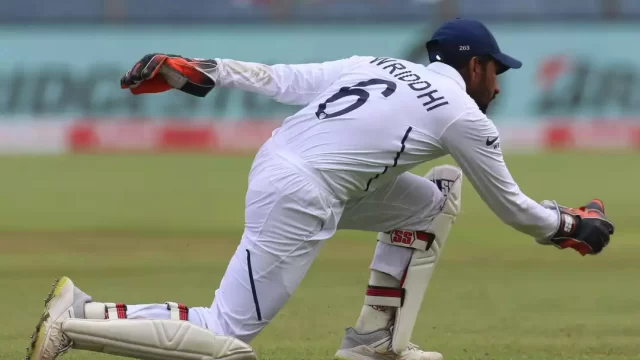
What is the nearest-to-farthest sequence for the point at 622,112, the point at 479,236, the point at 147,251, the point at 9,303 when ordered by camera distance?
the point at 9,303
the point at 147,251
the point at 479,236
the point at 622,112

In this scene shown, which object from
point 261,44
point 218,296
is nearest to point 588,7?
point 261,44

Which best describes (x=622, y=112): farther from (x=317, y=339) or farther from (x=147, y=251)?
(x=317, y=339)

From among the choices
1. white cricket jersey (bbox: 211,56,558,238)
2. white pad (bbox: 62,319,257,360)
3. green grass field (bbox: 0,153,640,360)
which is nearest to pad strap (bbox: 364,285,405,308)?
green grass field (bbox: 0,153,640,360)

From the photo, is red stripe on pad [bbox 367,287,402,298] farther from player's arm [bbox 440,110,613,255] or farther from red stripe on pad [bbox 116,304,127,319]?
red stripe on pad [bbox 116,304,127,319]

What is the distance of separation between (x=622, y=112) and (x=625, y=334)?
753 inches

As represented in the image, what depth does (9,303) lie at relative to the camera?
24.5 ft

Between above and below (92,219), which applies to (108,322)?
above

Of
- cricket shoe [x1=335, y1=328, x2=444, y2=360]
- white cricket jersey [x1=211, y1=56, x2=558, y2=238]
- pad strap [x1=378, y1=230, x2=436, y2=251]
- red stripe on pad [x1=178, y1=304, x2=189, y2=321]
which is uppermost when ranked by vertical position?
white cricket jersey [x1=211, y1=56, x2=558, y2=238]

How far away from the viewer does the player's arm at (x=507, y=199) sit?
503 centimetres

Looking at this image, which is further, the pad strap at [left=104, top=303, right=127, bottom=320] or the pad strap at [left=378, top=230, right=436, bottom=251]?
Result: the pad strap at [left=378, top=230, right=436, bottom=251]

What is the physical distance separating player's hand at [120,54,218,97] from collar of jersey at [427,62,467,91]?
0.96 meters

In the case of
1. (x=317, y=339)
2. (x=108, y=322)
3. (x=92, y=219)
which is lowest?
(x=92, y=219)

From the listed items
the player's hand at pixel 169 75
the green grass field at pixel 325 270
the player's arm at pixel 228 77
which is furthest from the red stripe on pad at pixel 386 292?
the player's hand at pixel 169 75

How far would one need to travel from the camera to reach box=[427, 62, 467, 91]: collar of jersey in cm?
518
